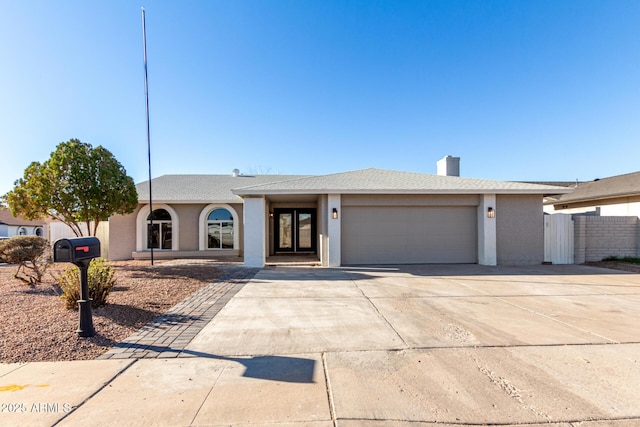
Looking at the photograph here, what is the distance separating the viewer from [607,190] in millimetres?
15109

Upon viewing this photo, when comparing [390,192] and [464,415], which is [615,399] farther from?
[390,192]

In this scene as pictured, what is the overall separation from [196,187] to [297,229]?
5.86m

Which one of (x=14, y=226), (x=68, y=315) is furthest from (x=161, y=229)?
(x=14, y=226)

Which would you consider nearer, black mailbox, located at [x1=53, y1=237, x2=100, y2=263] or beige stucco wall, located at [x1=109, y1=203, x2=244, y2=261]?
black mailbox, located at [x1=53, y1=237, x2=100, y2=263]

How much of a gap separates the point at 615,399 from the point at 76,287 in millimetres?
7589

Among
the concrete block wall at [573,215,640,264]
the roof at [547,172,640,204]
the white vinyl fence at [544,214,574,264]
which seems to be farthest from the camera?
the roof at [547,172,640,204]

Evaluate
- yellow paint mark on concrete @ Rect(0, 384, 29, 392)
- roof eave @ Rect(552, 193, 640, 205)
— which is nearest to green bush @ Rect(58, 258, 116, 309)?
yellow paint mark on concrete @ Rect(0, 384, 29, 392)

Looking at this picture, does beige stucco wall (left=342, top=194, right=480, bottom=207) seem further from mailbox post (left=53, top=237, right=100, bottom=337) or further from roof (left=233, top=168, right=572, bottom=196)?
mailbox post (left=53, top=237, right=100, bottom=337)

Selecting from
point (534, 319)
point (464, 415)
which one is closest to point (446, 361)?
point (464, 415)

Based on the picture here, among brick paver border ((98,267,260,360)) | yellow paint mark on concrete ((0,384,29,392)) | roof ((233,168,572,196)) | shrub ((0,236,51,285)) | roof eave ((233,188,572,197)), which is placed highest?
roof ((233,168,572,196))

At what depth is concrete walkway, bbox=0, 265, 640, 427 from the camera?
8.16ft

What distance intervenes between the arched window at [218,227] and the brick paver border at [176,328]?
6.86 m

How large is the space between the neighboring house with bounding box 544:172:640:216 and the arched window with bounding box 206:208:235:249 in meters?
18.7

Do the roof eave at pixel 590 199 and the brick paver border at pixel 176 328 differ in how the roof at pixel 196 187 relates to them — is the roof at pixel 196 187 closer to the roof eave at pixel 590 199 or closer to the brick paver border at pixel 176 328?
the brick paver border at pixel 176 328
